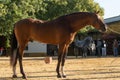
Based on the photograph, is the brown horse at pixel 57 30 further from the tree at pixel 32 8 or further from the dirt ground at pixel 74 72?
the tree at pixel 32 8

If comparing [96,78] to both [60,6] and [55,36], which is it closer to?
[55,36]

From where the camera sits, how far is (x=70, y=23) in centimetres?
1250

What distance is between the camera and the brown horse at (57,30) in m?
12.4

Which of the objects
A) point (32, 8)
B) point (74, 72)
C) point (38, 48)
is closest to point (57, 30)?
point (74, 72)

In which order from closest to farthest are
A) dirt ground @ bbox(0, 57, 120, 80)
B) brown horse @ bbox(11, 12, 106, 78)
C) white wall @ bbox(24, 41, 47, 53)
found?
brown horse @ bbox(11, 12, 106, 78), dirt ground @ bbox(0, 57, 120, 80), white wall @ bbox(24, 41, 47, 53)

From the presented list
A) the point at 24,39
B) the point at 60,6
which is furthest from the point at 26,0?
the point at 24,39

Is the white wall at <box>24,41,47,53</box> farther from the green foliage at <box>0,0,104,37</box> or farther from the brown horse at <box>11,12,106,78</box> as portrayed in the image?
the brown horse at <box>11,12,106,78</box>

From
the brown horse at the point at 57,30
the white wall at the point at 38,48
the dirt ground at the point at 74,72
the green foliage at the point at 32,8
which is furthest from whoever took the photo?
the white wall at the point at 38,48

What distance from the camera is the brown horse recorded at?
1241 cm

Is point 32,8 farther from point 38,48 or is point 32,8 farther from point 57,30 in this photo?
point 57,30

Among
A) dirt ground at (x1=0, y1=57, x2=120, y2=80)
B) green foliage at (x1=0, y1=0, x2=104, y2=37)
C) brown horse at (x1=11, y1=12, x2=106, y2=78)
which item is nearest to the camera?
brown horse at (x1=11, y1=12, x2=106, y2=78)

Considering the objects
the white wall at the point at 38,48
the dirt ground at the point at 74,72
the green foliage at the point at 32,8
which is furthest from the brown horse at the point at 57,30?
Answer: the white wall at the point at 38,48

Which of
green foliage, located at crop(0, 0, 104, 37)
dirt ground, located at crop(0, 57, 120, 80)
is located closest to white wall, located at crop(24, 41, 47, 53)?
green foliage, located at crop(0, 0, 104, 37)

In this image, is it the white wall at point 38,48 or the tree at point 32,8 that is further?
the white wall at point 38,48
